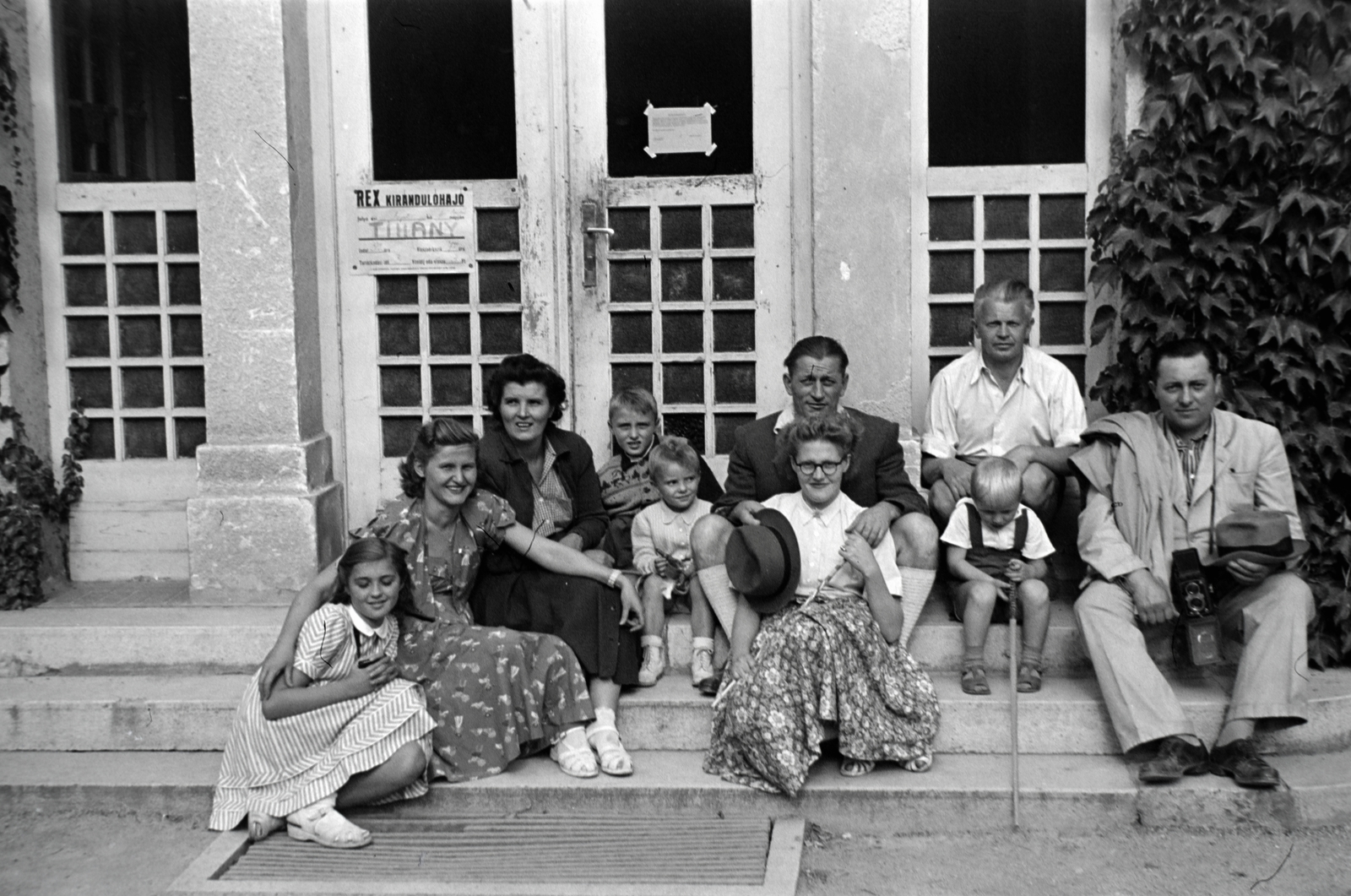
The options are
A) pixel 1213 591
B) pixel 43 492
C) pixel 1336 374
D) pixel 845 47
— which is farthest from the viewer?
pixel 43 492

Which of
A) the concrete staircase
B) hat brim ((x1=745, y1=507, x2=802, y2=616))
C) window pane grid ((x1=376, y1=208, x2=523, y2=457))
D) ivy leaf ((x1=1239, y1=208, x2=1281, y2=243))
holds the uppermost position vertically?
ivy leaf ((x1=1239, y1=208, x2=1281, y2=243))

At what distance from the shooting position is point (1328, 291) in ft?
17.3

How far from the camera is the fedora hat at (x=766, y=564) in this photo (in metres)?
4.73

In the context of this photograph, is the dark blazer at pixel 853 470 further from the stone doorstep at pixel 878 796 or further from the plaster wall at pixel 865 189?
the stone doorstep at pixel 878 796

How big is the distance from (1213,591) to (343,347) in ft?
12.6

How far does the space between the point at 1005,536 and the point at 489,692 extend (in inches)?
76.4

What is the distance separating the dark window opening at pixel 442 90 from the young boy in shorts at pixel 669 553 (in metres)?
1.75

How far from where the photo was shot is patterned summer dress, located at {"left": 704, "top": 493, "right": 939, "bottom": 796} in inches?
178

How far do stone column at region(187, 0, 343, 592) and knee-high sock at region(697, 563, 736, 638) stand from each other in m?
1.87

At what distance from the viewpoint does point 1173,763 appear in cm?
447

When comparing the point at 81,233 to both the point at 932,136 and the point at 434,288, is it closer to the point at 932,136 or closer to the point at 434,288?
the point at 434,288

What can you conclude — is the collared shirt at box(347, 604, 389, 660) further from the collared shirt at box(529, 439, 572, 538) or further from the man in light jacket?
the man in light jacket

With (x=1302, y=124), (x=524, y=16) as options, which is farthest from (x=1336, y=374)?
(x=524, y=16)

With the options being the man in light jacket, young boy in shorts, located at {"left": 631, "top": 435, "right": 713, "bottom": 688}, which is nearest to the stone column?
young boy in shorts, located at {"left": 631, "top": 435, "right": 713, "bottom": 688}
